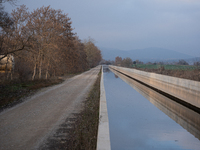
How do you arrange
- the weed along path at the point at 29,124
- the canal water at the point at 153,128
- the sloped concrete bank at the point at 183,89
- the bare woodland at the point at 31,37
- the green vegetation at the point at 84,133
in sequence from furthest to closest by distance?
the bare woodland at the point at 31,37
the sloped concrete bank at the point at 183,89
the canal water at the point at 153,128
the weed along path at the point at 29,124
the green vegetation at the point at 84,133

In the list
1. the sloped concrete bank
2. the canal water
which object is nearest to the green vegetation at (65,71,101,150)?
the canal water

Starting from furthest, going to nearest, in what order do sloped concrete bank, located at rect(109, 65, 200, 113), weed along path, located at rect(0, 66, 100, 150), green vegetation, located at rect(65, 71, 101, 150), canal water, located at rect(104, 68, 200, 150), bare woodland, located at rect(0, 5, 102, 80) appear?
bare woodland, located at rect(0, 5, 102, 80) → sloped concrete bank, located at rect(109, 65, 200, 113) → canal water, located at rect(104, 68, 200, 150) → weed along path, located at rect(0, 66, 100, 150) → green vegetation, located at rect(65, 71, 101, 150)

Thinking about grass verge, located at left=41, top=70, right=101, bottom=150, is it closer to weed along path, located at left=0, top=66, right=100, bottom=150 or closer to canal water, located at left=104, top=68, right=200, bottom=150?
weed along path, located at left=0, top=66, right=100, bottom=150

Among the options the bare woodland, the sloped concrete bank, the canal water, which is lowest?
the canal water

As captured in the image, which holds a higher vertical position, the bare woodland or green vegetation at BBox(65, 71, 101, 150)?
the bare woodland

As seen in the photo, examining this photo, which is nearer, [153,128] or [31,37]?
[153,128]

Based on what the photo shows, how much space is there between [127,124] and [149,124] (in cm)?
78

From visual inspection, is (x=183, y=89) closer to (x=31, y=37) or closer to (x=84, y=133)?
(x=84, y=133)

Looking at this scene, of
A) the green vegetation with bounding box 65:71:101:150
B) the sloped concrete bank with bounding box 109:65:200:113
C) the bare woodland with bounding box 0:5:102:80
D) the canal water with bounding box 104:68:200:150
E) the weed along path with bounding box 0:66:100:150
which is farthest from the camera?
the bare woodland with bounding box 0:5:102:80

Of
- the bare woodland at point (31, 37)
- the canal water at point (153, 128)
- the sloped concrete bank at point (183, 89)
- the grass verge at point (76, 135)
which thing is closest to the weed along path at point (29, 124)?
the grass verge at point (76, 135)

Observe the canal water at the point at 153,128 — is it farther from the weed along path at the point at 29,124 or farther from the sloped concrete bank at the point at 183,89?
the weed along path at the point at 29,124

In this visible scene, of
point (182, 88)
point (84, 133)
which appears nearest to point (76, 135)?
point (84, 133)

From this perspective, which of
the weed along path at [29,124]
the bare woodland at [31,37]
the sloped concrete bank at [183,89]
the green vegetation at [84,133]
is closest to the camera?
the green vegetation at [84,133]

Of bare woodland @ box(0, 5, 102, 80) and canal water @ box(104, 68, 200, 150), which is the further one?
bare woodland @ box(0, 5, 102, 80)
